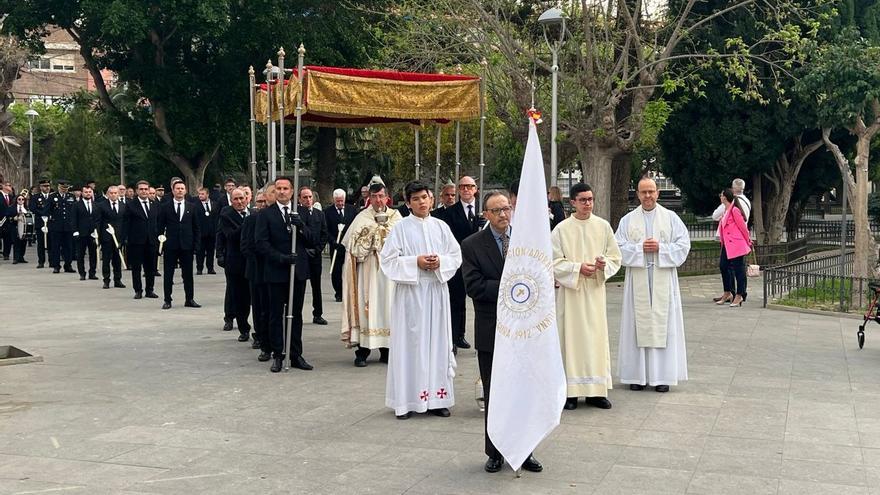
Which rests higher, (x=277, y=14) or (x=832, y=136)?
(x=277, y=14)

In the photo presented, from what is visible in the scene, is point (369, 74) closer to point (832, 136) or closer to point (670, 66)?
point (670, 66)

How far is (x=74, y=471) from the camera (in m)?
6.53

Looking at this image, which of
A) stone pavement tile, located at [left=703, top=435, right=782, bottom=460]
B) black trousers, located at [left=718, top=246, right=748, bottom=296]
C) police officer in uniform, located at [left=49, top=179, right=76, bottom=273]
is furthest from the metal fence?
police officer in uniform, located at [left=49, top=179, right=76, bottom=273]

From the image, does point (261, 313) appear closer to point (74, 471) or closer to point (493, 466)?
point (74, 471)

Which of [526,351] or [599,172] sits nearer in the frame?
[526,351]

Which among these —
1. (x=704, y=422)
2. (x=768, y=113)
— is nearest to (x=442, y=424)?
(x=704, y=422)

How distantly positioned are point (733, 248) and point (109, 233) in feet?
36.0

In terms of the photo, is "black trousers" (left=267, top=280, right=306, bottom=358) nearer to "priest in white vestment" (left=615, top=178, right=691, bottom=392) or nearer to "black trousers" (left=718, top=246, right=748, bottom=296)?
"priest in white vestment" (left=615, top=178, right=691, bottom=392)

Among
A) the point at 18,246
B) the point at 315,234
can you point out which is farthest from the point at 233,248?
the point at 18,246

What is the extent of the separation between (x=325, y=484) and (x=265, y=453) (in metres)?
0.89

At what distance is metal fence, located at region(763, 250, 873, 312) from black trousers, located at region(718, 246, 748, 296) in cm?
34

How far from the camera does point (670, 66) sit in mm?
21812

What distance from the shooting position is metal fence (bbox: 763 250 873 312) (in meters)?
15.0

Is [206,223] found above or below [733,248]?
above
